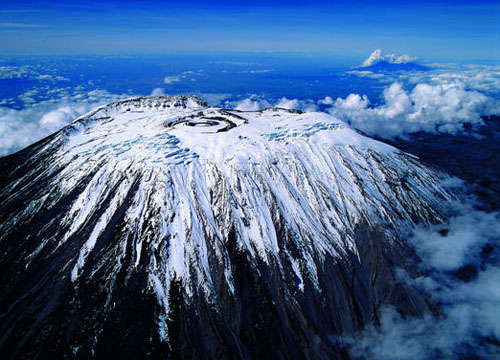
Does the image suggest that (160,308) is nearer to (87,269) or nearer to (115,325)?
(115,325)

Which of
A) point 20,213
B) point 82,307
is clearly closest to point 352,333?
point 82,307

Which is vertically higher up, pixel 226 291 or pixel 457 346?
pixel 226 291

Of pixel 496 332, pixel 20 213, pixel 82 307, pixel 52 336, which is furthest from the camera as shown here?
pixel 20 213

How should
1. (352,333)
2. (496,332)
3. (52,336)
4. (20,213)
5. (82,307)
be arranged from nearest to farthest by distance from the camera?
(52,336) < (82,307) < (352,333) < (496,332) < (20,213)

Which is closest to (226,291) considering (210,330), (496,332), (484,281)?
(210,330)

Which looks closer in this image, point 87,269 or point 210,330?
point 210,330

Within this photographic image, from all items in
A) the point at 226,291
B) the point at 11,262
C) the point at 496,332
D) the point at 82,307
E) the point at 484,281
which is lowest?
the point at 496,332
